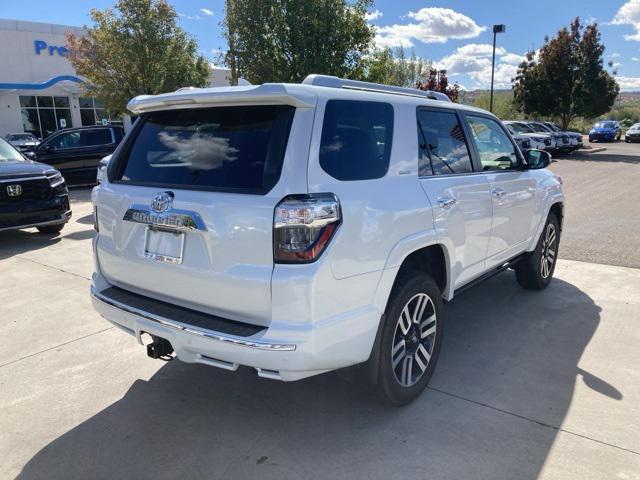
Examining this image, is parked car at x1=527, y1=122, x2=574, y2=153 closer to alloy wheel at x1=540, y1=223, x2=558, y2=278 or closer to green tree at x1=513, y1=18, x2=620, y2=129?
green tree at x1=513, y1=18, x2=620, y2=129

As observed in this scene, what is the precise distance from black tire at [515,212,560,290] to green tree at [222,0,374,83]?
35.2 ft

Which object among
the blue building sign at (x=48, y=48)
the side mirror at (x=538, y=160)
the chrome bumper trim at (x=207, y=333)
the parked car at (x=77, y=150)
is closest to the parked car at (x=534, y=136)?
the parked car at (x=77, y=150)

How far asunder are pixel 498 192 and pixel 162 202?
8.88 ft

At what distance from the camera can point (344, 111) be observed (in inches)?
115

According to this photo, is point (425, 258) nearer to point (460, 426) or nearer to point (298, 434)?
point (460, 426)

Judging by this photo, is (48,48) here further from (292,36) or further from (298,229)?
(298,229)

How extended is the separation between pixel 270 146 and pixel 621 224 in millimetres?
8183

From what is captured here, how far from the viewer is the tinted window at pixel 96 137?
14562mm

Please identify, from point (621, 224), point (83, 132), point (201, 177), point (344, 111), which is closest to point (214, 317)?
point (201, 177)

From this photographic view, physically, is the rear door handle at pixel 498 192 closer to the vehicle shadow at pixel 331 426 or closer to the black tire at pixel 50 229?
the vehicle shadow at pixel 331 426

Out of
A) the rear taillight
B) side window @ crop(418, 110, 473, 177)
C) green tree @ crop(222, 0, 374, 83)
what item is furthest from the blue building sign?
the rear taillight

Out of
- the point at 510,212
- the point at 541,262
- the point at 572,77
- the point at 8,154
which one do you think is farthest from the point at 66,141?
the point at 572,77

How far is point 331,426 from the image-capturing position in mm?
3158

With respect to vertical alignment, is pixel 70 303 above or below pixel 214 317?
below
